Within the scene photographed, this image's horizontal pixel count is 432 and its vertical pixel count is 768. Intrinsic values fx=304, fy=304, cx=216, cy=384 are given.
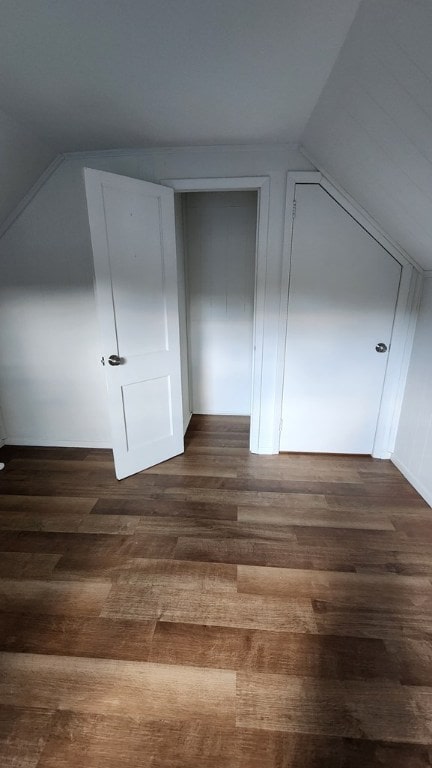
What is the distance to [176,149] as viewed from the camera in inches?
80.7

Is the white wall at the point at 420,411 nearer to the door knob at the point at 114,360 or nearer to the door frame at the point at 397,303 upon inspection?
the door frame at the point at 397,303

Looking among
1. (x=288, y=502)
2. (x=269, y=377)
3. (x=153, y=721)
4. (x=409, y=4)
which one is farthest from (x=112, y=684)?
(x=409, y=4)

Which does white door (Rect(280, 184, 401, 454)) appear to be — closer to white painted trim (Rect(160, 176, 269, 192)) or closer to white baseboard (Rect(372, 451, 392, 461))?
white baseboard (Rect(372, 451, 392, 461))

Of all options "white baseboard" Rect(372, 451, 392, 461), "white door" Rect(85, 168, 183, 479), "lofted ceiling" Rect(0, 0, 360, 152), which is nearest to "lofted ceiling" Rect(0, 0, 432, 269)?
"lofted ceiling" Rect(0, 0, 360, 152)

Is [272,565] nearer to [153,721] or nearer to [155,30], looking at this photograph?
[153,721]

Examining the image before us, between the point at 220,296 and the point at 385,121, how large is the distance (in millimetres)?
1944

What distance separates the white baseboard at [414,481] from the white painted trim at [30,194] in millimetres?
3353

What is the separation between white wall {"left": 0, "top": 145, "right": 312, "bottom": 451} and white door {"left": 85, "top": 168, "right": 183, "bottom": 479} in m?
0.39

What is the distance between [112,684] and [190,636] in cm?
31

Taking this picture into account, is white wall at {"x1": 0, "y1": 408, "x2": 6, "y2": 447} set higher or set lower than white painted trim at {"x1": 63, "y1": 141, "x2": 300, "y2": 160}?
lower

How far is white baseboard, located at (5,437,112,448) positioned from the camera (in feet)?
8.89

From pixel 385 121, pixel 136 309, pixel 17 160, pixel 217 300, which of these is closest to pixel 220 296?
pixel 217 300

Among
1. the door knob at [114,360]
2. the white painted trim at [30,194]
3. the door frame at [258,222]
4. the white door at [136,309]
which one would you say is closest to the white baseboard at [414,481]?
the door frame at [258,222]

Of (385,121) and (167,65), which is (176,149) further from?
(385,121)
